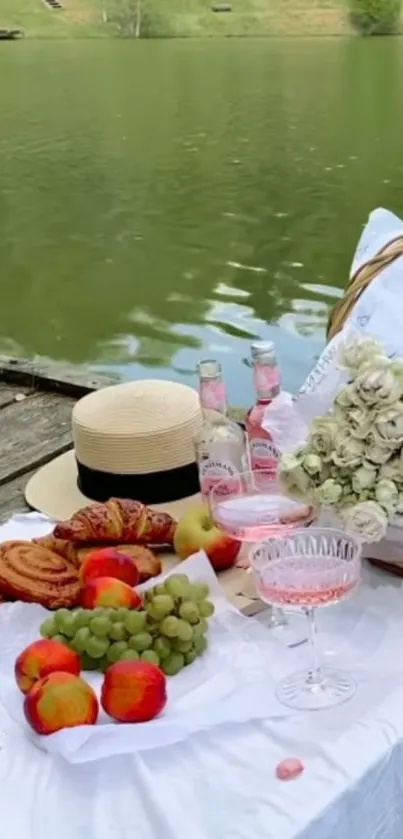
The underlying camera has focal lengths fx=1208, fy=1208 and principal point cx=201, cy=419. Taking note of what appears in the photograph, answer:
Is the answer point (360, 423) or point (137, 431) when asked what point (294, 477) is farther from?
point (137, 431)

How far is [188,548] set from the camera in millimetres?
1310

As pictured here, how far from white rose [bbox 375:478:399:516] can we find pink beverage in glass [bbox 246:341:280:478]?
0.27 m

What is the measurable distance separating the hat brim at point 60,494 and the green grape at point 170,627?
0.46 m

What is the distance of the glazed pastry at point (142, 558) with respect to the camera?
4.18ft

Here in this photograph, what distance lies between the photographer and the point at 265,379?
1417mm

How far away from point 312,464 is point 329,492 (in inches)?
1.2

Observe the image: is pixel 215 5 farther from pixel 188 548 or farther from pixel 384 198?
pixel 188 548

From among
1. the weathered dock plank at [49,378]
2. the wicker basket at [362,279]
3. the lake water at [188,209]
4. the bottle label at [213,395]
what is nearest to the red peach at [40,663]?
the bottle label at [213,395]

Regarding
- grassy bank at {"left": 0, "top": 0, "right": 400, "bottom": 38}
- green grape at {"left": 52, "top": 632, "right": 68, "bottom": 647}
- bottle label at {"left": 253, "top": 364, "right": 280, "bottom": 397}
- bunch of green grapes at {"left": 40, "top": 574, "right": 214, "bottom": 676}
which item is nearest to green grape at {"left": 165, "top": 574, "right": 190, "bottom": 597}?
bunch of green grapes at {"left": 40, "top": 574, "right": 214, "bottom": 676}

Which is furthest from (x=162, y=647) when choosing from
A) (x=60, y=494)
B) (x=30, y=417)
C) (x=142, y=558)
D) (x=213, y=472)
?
(x=30, y=417)

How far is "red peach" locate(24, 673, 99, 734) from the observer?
0.98 meters

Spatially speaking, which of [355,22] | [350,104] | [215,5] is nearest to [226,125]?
[350,104]

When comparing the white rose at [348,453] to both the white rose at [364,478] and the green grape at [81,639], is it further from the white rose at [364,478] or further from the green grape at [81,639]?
the green grape at [81,639]

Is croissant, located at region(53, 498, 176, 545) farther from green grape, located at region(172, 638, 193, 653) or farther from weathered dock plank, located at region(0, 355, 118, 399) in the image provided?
weathered dock plank, located at region(0, 355, 118, 399)
